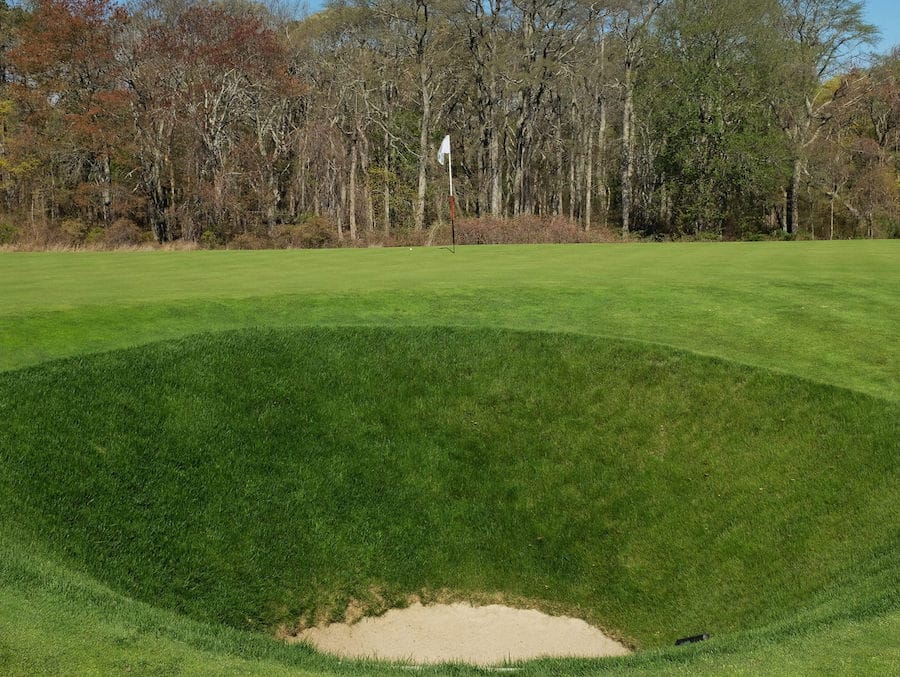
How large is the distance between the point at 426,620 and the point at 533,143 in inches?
1814

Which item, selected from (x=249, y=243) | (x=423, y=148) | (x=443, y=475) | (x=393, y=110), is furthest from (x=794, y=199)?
(x=443, y=475)

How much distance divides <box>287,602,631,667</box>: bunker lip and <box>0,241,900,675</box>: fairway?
19cm

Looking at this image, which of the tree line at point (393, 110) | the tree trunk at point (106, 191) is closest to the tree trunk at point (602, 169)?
the tree line at point (393, 110)

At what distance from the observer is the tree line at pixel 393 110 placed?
126 ft

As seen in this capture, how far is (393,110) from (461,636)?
4016 centimetres

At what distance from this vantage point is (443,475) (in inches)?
332

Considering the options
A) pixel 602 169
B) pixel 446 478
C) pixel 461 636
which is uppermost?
pixel 602 169

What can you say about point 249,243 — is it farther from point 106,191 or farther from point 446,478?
point 446,478

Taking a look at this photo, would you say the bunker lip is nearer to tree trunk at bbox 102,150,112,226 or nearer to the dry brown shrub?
the dry brown shrub

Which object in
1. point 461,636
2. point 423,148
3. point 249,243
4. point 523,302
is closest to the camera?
point 461,636

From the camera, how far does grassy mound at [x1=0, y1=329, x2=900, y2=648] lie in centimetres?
659

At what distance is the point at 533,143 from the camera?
165ft

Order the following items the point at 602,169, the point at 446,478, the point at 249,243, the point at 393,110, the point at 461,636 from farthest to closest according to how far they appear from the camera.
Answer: the point at 602,169
the point at 393,110
the point at 249,243
the point at 446,478
the point at 461,636

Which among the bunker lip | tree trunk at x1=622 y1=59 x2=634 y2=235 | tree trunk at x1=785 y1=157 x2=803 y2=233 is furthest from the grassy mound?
tree trunk at x1=785 y1=157 x2=803 y2=233
